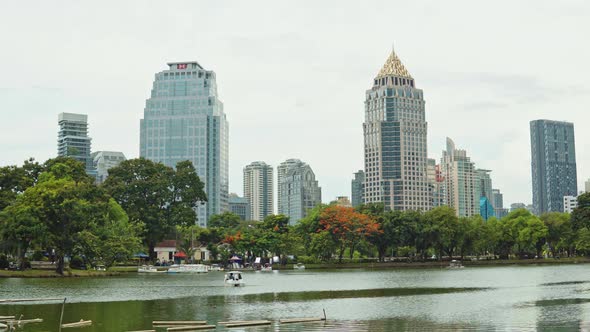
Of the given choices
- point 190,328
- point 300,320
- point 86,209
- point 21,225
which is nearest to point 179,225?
point 86,209

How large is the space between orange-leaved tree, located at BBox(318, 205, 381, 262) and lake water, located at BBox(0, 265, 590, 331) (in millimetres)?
53590

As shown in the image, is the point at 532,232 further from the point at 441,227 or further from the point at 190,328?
the point at 190,328

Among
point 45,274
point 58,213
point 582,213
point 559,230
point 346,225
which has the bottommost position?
point 45,274

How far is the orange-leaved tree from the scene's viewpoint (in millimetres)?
126625

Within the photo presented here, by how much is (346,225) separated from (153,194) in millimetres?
34037

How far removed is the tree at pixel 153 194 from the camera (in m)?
125

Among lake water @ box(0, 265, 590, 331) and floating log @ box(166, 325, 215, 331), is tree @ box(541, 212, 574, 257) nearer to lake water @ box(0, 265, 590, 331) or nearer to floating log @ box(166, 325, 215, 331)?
lake water @ box(0, 265, 590, 331)

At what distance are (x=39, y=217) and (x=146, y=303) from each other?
120 feet

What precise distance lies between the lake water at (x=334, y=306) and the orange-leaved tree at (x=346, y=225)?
53.6m

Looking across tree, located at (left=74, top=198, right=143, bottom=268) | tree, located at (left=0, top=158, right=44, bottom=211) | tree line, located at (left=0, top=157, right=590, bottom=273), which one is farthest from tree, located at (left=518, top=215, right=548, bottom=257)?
tree, located at (left=0, top=158, right=44, bottom=211)

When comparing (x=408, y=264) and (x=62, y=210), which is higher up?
(x=62, y=210)

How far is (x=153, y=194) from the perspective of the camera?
128m

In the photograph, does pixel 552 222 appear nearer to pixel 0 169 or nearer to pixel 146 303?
pixel 0 169

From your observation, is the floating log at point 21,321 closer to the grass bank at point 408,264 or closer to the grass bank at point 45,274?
the grass bank at point 45,274
